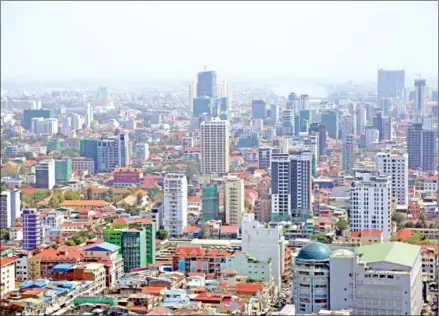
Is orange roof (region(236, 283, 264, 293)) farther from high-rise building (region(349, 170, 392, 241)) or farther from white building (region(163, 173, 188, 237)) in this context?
white building (region(163, 173, 188, 237))

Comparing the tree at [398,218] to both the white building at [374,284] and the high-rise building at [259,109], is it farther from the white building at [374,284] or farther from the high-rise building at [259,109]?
the high-rise building at [259,109]

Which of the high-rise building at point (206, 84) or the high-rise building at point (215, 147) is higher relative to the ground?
the high-rise building at point (206, 84)

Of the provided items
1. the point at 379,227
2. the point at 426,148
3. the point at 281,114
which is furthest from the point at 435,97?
the point at 379,227

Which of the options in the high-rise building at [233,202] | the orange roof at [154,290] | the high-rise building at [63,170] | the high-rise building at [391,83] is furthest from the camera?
the high-rise building at [63,170]

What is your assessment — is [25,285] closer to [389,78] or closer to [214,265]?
[214,265]

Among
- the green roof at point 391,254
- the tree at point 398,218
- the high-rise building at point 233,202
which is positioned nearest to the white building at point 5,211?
the high-rise building at point 233,202

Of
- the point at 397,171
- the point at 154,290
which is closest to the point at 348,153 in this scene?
the point at 397,171
